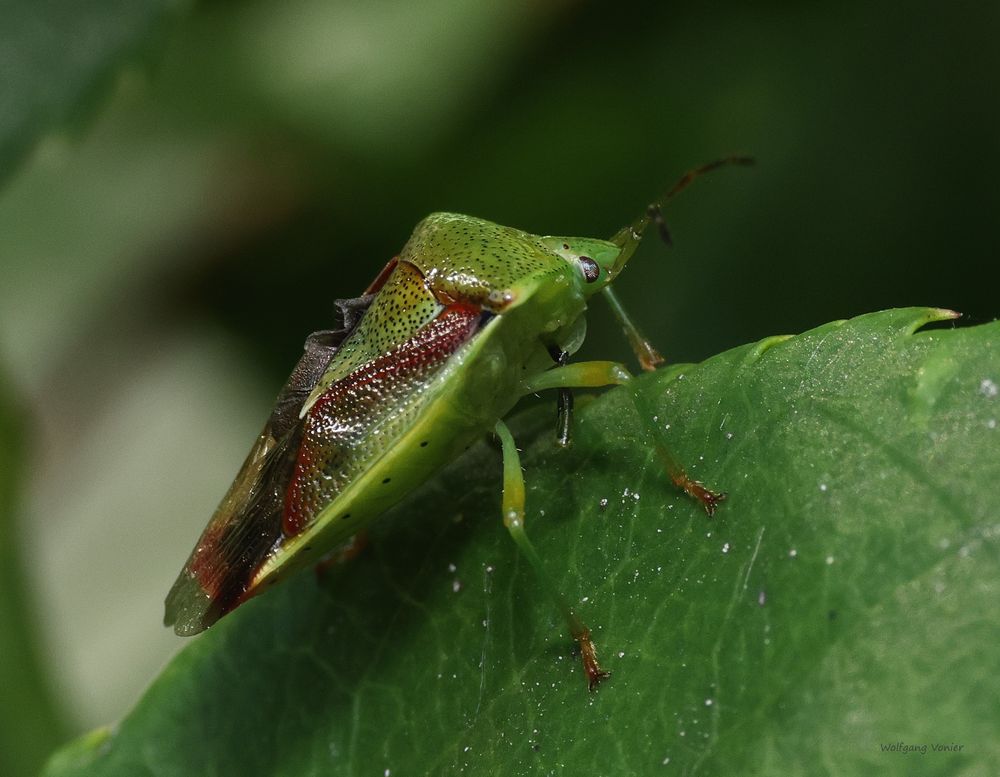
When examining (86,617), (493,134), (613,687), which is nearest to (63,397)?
(86,617)

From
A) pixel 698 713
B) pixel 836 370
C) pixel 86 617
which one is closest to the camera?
pixel 698 713

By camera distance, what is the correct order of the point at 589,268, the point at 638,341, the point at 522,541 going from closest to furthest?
the point at 522,541, the point at 589,268, the point at 638,341

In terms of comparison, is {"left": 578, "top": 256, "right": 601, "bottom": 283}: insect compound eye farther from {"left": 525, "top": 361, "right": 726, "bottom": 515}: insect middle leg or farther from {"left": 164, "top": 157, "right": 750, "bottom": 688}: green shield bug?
{"left": 525, "top": 361, "right": 726, "bottom": 515}: insect middle leg

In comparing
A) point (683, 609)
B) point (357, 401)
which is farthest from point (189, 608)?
point (683, 609)

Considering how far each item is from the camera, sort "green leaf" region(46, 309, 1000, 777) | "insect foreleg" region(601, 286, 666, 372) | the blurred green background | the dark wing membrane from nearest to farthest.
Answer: "green leaf" region(46, 309, 1000, 777), the dark wing membrane, "insect foreleg" region(601, 286, 666, 372), the blurred green background

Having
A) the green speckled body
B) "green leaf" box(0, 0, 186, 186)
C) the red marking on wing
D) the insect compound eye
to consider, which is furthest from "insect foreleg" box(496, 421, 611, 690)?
"green leaf" box(0, 0, 186, 186)

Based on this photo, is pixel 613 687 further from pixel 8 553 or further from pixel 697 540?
pixel 8 553

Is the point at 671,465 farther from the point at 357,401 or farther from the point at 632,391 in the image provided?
the point at 357,401
